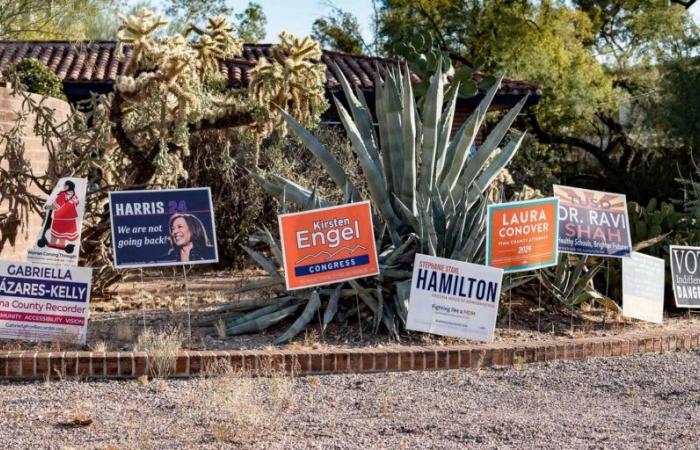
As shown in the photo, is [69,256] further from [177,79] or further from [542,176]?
[542,176]

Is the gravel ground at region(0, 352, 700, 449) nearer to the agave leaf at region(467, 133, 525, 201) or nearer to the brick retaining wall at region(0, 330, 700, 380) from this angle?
the brick retaining wall at region(0, 330, 700, 380)

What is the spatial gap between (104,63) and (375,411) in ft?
55.0

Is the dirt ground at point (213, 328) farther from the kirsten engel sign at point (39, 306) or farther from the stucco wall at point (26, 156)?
the stucco wall at point (26, 156)

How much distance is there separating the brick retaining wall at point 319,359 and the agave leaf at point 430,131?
5.76 feet

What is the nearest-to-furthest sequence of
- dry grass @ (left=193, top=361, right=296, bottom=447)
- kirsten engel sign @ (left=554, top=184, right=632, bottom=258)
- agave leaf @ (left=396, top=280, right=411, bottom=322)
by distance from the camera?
1. dry grass @ (left=193, top=361, right=296, bottom=447)
2. agave leaf @ (left=396, top=280, right=411, bottom=322)
3. kirsten engel sign @ (left=554, top=184, right=632, bottom=258)

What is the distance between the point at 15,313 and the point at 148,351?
1131mm

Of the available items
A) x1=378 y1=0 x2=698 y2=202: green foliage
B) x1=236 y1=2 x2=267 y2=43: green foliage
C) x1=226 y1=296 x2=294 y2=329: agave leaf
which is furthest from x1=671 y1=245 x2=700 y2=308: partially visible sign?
x1=236 y1=2 x2=267 y2=43: green foliage

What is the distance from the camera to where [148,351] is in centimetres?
745

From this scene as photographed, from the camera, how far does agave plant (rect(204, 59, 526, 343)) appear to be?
8594 mm

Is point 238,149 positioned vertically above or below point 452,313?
above

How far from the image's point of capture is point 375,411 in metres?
6.45

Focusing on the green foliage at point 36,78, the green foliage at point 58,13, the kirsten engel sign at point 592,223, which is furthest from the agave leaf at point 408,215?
the green foliage at point 58,13

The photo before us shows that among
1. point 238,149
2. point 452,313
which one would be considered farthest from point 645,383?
point 238,149

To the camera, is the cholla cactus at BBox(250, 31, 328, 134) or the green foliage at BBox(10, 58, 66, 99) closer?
the cholla cactus at BBox(250, 31, 328, 134)
